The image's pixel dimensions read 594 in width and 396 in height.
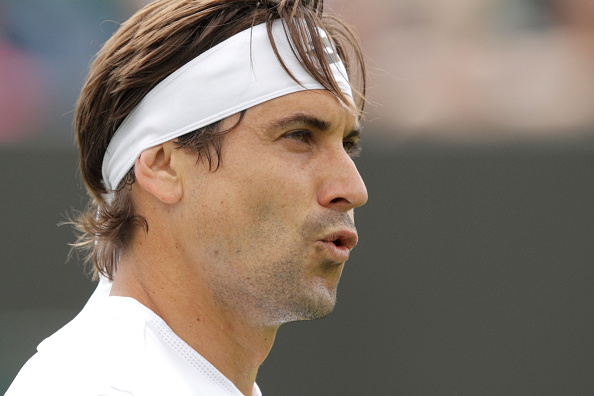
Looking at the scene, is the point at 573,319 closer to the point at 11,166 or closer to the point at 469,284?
the point at 469,284

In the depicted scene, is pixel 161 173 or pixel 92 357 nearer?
pixel 92 357

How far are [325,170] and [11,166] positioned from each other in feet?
12.1

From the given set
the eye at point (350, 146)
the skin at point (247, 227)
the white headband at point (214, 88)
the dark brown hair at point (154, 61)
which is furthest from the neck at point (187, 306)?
the eye at point (350, 146)

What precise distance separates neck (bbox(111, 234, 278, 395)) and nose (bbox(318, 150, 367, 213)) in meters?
0.45

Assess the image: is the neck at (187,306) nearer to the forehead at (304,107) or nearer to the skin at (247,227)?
the skin at (247,227)

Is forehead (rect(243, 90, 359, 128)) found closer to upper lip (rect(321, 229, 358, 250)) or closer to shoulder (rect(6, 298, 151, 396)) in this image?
upper lip (rect(321, 229, 358, 250))

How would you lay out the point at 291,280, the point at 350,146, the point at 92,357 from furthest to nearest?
the point at 350,146, the point at 291,280, the point at 92,357

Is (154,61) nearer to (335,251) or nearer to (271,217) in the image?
(271,217)

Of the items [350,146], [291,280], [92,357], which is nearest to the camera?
[92,357]

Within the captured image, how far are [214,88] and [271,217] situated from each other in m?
0.45

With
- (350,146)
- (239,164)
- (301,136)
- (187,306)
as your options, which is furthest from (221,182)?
(350,146)

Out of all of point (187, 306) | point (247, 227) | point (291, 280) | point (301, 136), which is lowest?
point (187, 306)

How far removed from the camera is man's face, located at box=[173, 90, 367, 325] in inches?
88.2

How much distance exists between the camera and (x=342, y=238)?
7.57 feet
